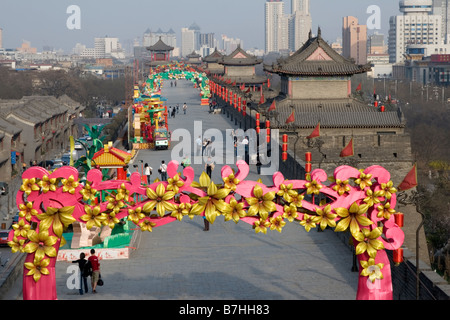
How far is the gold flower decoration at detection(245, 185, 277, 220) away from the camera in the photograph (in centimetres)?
972

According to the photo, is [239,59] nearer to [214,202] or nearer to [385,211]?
[385,211]

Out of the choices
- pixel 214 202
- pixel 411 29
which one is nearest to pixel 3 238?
pixel 214 202

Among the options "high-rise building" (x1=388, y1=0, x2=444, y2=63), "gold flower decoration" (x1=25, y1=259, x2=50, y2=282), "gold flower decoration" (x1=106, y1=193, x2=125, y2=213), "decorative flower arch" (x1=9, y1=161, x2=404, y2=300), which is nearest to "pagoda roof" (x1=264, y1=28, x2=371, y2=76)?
"decorative flower arch" (x1=9, y1=161, x2=404, y2=300)

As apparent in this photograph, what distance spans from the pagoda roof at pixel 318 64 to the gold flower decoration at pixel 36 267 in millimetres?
30039

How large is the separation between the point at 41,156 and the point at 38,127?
80.5 inches

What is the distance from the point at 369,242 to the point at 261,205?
4.77 feet

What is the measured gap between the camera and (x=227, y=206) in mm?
9758

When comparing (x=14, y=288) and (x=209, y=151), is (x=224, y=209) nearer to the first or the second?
(x=14, y=288)

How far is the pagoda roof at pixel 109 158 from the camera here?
18.7 meters

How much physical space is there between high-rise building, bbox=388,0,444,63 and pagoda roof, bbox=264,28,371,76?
155 metres

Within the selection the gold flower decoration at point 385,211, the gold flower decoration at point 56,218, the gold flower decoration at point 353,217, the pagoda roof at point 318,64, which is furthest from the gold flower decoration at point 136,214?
the pagoda roof at point 318,64

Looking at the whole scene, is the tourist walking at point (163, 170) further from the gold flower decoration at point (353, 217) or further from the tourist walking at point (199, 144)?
the gold flower decoration at point (353, 217)

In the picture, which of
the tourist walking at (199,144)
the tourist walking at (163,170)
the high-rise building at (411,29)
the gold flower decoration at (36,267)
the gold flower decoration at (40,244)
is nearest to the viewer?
the gold flower decoration at (40,244)
